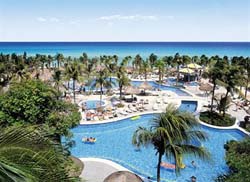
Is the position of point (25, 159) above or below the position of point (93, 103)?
above

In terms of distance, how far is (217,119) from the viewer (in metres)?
24.4

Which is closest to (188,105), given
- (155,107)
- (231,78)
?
(155,107)

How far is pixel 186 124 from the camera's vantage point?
1101 centimetres

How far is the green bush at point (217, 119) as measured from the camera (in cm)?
2367

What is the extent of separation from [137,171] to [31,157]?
1441cm

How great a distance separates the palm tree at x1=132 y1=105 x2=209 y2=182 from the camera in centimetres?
1100

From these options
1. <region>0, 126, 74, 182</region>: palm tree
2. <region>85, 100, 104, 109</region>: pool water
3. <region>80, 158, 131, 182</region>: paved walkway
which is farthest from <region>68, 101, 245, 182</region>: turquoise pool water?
<region>0, 126, 74, 182</region>: palm tree

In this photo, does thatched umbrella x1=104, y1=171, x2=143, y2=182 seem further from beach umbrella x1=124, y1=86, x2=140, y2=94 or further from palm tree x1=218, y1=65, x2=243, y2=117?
beach umbrella x1=124, y1=86, x2=140, y2=94

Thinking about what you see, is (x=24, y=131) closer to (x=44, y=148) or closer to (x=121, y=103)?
(x=44, y=148)

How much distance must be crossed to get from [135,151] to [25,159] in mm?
17021

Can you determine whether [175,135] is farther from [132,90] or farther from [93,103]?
[93,103]

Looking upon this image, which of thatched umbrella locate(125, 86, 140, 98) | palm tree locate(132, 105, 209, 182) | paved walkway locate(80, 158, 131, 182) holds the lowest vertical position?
paved walkway locate(80, 158, 131, 182)

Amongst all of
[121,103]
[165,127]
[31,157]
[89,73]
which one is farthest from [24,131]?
[89,73]

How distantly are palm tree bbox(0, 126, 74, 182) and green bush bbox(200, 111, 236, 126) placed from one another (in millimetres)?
22556
